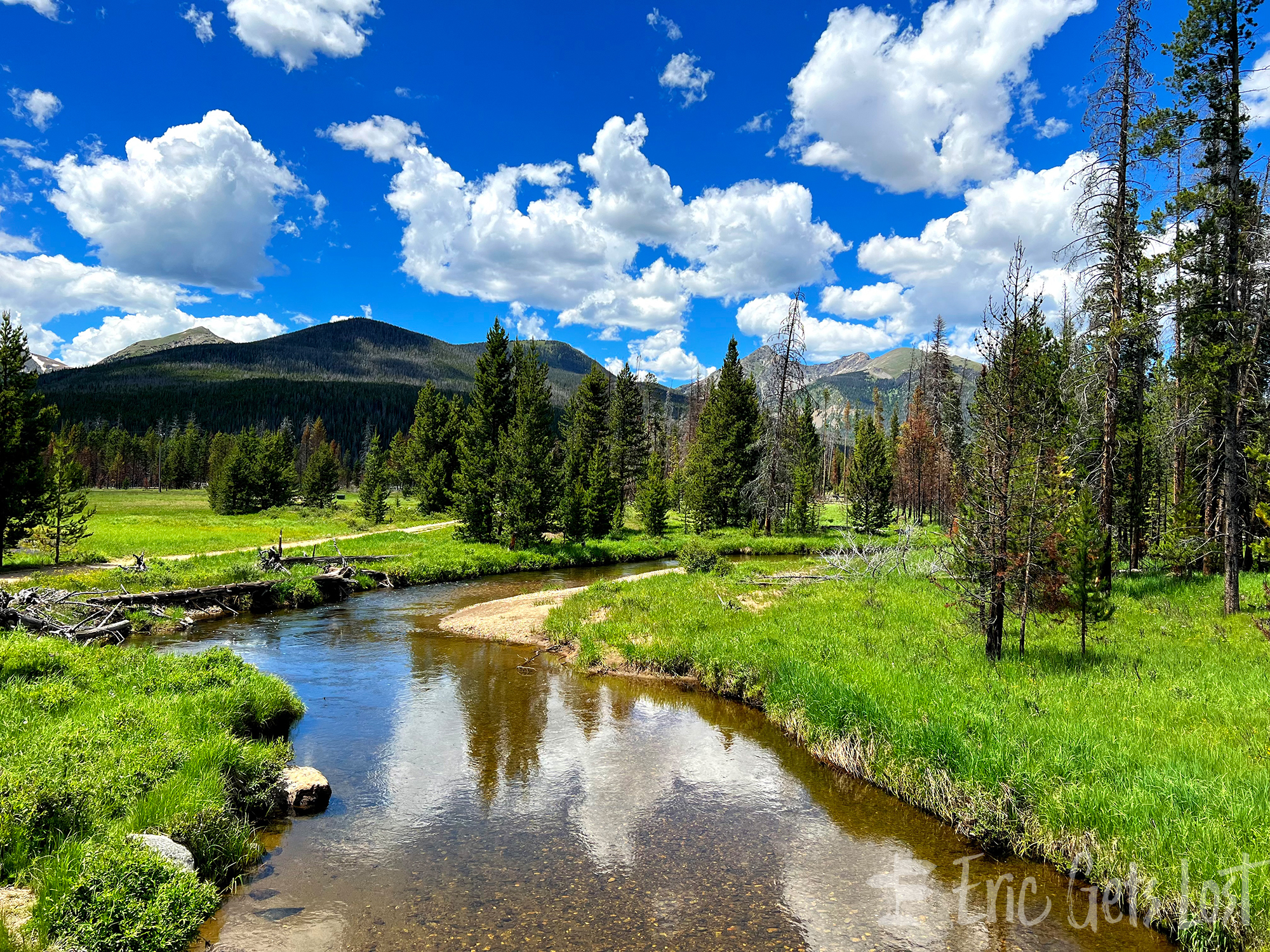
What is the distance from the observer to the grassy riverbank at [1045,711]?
293 inches

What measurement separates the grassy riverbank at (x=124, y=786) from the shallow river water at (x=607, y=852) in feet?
2.12

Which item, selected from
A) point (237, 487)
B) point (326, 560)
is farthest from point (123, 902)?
point (237, 487)

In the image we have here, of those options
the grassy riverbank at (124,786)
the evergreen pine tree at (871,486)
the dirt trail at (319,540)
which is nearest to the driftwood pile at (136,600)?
the dirt trail at (319,540)

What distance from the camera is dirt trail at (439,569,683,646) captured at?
2183 centimetres

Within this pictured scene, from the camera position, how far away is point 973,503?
1420 cm

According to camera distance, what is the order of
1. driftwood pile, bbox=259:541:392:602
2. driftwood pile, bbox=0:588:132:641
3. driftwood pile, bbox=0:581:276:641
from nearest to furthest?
driftwood pile, bbox=0:588:132:641, driftwood pile, bbox=0:581:276:641, driftwood pile, bbox=259:541:392:602

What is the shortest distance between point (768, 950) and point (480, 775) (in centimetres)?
609

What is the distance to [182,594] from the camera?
23.8 metres

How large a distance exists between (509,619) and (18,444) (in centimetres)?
2744

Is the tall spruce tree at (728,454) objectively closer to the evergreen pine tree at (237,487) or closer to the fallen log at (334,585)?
the fallen log at (334,585)

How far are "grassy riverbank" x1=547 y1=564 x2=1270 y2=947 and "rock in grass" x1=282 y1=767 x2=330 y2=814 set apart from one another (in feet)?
29.2

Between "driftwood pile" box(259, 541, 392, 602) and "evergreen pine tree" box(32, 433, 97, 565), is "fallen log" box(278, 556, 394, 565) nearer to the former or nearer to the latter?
"driftwood pile" box(259, 541, 392, 602)

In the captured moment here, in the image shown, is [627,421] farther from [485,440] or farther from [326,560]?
[326,560]

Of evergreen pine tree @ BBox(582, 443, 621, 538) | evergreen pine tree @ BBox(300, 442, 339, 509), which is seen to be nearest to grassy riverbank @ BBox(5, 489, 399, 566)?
evergreen pine tree @ BBox(300, 442, 339, 509)
